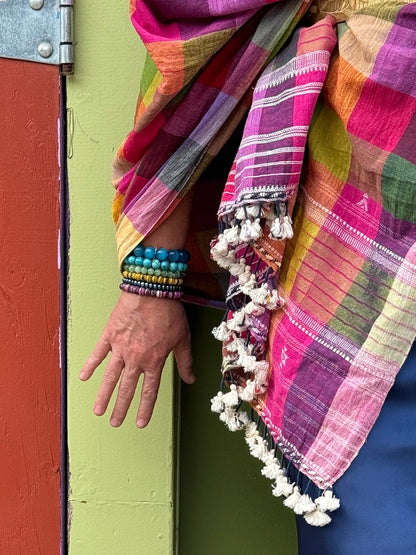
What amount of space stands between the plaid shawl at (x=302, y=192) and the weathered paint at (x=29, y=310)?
0.73 ft

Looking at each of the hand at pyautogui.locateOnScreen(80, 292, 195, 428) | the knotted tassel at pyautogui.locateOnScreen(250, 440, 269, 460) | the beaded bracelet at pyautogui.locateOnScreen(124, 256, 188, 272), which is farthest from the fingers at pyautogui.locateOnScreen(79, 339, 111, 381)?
the knotted tassel at pyautogui.locateOnScreen(250, 440, 269, 460)

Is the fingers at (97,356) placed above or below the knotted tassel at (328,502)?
above

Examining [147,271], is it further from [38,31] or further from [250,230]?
[38,31]

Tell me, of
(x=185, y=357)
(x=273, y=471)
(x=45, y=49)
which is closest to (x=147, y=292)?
(x=185, y=357)

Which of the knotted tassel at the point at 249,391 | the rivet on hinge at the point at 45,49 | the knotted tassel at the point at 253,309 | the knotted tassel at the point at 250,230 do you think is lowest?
the knotted tassel at the point at 249,391

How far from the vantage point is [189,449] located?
1.15 m

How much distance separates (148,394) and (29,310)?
9.4 inches

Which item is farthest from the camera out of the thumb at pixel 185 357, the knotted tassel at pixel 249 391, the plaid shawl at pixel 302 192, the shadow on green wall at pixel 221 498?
the shadow on green wall at pixel 221 498

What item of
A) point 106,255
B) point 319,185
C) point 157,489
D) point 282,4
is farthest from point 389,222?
point 157,489

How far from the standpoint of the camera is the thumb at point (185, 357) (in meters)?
0.91

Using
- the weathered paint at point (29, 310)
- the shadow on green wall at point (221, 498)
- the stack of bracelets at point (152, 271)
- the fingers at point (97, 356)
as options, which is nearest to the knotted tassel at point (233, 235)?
the stack of bracelets at point (152, 271)

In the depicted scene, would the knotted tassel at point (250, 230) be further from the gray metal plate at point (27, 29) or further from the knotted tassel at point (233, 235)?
the gray metal plate at point (27, 29)

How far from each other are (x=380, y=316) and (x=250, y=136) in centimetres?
22

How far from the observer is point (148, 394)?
0.88m
